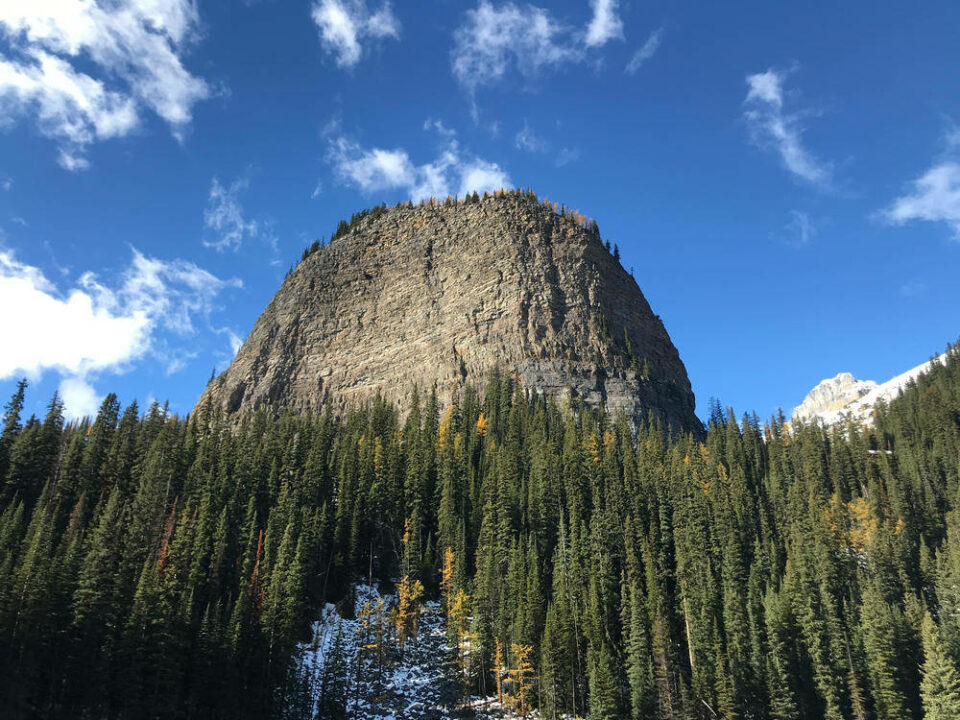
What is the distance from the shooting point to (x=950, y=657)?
6525cm

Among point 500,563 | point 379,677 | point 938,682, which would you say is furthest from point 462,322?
point 938,682

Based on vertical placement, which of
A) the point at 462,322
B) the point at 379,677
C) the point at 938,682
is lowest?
the point at 938,682

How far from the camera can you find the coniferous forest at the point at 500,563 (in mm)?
58125

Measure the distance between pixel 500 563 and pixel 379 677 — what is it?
20070 mm

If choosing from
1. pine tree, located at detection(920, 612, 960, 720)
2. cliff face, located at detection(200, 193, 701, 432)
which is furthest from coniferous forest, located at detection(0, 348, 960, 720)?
cliff face, located at detection(200, 193, 701, 432)

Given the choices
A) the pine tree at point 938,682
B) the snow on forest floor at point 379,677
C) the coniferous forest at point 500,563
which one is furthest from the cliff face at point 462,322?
the pine tree at point 938,682

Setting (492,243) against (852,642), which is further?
(492,243)

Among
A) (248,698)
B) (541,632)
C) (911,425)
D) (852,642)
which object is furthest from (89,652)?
(911,425)

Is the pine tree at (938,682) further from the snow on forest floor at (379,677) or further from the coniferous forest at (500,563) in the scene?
the snow on forest floor at (379,677)

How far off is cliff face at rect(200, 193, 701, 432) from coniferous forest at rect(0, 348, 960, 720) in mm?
22724

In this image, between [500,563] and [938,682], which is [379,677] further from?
[938,682]

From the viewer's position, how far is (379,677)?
69.1m

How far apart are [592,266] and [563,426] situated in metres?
48.5

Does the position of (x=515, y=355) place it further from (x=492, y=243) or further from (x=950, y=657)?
(x=950, y=657)
